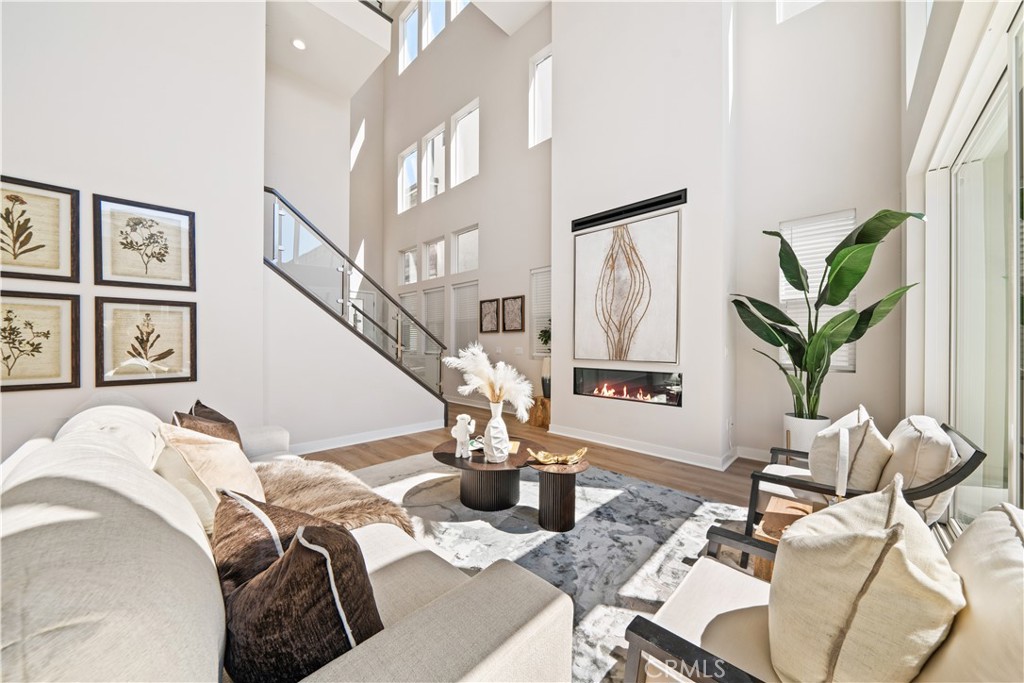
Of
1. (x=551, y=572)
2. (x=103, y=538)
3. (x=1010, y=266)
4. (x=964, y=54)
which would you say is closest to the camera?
(x=103, y=538)

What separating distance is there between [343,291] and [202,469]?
357cm

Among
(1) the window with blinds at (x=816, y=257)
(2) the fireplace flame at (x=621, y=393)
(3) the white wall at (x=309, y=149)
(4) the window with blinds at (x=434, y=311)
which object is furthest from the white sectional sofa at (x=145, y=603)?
(4) the window with blinds at (x=434, y=311)

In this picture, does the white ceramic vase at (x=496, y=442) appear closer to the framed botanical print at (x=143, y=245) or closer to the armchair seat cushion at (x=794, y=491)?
the armchair seat cushion at (x=794, y=491)

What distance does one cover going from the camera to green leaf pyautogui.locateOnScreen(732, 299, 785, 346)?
3424 mm

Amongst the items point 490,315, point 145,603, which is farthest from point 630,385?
point 145,603

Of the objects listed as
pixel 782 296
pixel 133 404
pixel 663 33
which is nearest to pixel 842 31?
pixel 663 33

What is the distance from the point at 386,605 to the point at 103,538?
799 millimetres

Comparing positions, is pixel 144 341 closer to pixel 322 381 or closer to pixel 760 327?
pixel 322 381

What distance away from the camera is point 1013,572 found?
629 millimetres

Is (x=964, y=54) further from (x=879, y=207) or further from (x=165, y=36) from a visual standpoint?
(x=165, y=36)

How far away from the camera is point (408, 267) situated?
8750 millimetres

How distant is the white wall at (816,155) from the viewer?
136 inches

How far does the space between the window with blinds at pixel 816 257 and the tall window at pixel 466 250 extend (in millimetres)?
4774
